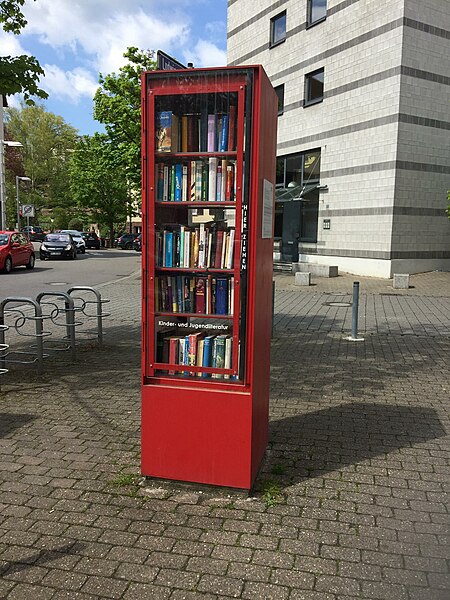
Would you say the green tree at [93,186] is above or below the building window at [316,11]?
below

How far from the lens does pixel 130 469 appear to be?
3.92 m

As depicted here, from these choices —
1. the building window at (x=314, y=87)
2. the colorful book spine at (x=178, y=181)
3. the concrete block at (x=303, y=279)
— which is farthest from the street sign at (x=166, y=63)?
the building window at (x=314, y=87)

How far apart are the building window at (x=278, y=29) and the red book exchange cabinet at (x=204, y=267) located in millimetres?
23484

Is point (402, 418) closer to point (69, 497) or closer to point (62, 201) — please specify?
point (69, 497)

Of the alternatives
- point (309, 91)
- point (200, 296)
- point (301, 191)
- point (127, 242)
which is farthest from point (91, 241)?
point (200, 296)

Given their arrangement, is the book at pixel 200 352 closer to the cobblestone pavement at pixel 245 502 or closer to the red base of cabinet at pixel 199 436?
the red base of cabinet at pixel 199 436

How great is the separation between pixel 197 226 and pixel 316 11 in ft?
74.1

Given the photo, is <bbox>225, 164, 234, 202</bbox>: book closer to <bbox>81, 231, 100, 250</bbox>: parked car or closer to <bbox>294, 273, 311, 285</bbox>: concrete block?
<bbox>294, 273, 311, 285</bbox>: concrete block

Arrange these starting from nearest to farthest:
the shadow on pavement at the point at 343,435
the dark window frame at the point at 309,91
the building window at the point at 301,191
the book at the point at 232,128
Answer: the book at the point at 232,128 → the shadow on pavement at the point at 343,435 → the dark window frame at the point at 309,91 → the building window at the point at 301,191

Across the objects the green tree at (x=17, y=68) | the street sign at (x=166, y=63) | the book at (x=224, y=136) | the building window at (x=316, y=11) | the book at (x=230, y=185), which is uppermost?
the building window at (x=316, y=11)

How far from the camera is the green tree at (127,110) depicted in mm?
20656

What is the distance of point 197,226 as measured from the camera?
3.55 metres

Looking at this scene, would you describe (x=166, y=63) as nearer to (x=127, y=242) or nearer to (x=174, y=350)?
(x=174, y=350)

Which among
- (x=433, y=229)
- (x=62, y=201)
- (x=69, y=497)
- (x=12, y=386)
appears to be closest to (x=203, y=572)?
(x=69, y=497)
